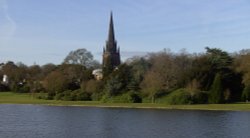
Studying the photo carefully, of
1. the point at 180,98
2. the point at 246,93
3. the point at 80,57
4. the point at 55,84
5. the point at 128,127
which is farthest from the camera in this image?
Result: the point at 80,57

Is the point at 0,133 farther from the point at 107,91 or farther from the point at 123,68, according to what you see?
the point at 123,68

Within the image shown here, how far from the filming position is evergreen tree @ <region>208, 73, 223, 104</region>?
84.6 meters

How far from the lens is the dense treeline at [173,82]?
8575 cm

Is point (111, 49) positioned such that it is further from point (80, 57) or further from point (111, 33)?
point (80, 57)

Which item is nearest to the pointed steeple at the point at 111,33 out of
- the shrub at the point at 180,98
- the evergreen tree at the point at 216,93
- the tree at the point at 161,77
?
the tree at the point at 161,77

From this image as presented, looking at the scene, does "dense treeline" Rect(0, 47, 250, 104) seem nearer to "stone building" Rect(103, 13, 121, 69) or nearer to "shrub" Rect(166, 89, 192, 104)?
"shrub" Rect(166, 89, 192, 104)

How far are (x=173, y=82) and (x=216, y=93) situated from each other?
34.2 feet

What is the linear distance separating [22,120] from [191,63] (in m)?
50.8

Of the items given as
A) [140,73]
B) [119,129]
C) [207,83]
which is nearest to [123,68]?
[140,73]

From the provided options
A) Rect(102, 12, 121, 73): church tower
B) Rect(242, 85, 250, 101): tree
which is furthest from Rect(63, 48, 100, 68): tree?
Rect(242, 85, 250, 101): tree

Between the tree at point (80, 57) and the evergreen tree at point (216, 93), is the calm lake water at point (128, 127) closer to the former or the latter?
the evergreen tree at point (216, 93)

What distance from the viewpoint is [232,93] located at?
92.4 meters

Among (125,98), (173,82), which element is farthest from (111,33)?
(125,98)

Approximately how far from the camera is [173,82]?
92.1m
